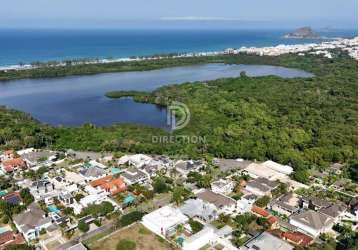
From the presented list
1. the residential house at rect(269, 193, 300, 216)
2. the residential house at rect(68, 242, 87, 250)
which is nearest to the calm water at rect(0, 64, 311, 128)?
the residential house at rect(269, 193, 300, 216)

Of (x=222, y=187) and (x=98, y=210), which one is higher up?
(x=98, y=210)

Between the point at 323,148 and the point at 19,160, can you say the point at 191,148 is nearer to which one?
the point at 323,148

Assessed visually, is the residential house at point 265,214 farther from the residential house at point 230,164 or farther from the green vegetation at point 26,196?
the green vegetation at point 26,196

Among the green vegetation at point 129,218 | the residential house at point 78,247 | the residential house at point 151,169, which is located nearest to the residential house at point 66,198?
the green vegetation at point 129,218

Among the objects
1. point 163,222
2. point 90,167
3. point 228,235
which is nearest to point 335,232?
point 228,235

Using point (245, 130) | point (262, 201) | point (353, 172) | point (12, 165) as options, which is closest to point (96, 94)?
point (12, 165)

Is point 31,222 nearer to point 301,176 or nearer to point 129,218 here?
point 129,218
